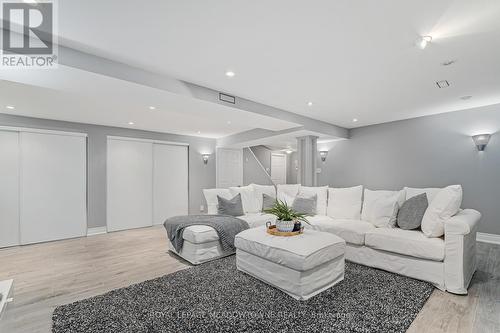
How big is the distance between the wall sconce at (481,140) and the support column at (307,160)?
2.86m

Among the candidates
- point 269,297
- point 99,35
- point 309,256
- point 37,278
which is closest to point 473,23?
point 309,256

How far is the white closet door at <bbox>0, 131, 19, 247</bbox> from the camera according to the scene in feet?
14.2

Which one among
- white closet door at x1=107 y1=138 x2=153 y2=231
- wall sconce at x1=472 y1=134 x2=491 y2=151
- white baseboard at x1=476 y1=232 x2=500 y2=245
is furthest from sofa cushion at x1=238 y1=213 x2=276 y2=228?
wall sconce at x1=472 y1=134 x2=491 y2=151

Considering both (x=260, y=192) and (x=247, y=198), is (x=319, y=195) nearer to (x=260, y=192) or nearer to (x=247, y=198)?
(x=260, y=192)

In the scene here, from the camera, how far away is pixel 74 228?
16.2 feet

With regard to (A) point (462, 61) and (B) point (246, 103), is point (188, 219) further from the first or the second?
(A) point (462, 61)

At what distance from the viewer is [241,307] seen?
7.08ft

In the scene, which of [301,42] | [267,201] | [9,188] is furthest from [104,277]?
[301,42]

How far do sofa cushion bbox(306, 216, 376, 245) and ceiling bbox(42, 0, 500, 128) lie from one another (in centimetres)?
192

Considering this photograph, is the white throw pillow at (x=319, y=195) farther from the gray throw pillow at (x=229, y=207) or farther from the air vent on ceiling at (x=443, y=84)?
the air vent on ceiling at (x=443, y=84)

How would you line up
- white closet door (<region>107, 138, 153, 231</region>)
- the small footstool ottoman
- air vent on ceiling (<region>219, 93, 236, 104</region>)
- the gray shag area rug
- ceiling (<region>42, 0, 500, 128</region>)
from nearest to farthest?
ceiling (<region>42, 0, 500, 128</region>) < the gray shag area rug < the small footstool ottoman < air vent on ceiling (<region>219, 93, 236, 104</region>) < white closet door (<region>107, 138, 153, 231</region>)

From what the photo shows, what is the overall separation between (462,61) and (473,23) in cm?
79

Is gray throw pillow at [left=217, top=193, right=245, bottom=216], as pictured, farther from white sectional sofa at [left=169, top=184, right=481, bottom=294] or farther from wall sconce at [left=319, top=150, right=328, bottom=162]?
wall sconce at [left=319, top=150, right=328, bottom=162]

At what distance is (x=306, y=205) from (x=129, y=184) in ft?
13.5
